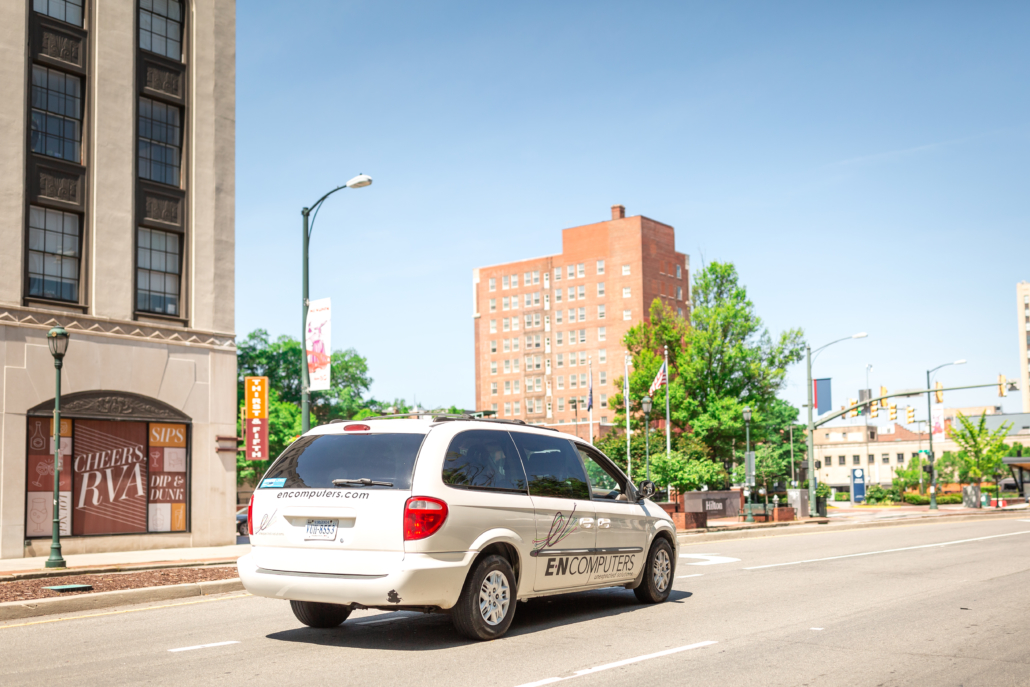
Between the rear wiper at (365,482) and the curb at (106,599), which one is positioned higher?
the rear wiper at (365,482)

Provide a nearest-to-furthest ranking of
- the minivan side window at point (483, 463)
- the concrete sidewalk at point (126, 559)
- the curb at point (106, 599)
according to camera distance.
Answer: the minivan side window at point (483, 463) < the curb at point (106, 599) < the concrete sidewalk at point (126, 559)

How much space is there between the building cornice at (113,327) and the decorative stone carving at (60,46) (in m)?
5.89

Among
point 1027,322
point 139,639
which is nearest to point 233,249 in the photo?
point 139,639

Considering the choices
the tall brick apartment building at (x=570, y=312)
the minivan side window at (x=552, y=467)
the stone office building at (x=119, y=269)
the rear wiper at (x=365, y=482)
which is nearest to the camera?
the rear wiper at (x=365, y=482)

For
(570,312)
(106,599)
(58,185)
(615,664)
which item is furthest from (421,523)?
(570,312)

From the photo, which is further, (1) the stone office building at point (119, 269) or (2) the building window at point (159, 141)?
(2) the building window at point (159, 141)

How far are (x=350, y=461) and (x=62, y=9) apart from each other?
18510 millimetres

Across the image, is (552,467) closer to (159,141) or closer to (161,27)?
(159,141)

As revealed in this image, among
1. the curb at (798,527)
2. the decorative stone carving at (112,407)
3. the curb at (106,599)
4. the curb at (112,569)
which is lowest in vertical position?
the curb at (798,527)

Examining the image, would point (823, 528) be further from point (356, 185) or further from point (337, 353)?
point (337, 353)

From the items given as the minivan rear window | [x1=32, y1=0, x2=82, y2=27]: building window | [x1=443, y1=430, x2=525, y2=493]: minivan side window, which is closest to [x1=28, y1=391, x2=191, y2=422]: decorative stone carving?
[x1=32, y1=0, x2=82, y2=27]: building window

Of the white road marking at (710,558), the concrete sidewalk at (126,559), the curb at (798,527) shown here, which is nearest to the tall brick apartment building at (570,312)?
the curb at (798,527)

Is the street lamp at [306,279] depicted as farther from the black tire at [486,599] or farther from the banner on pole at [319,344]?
the black tire at [486,599]

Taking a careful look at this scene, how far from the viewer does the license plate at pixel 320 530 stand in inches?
321
